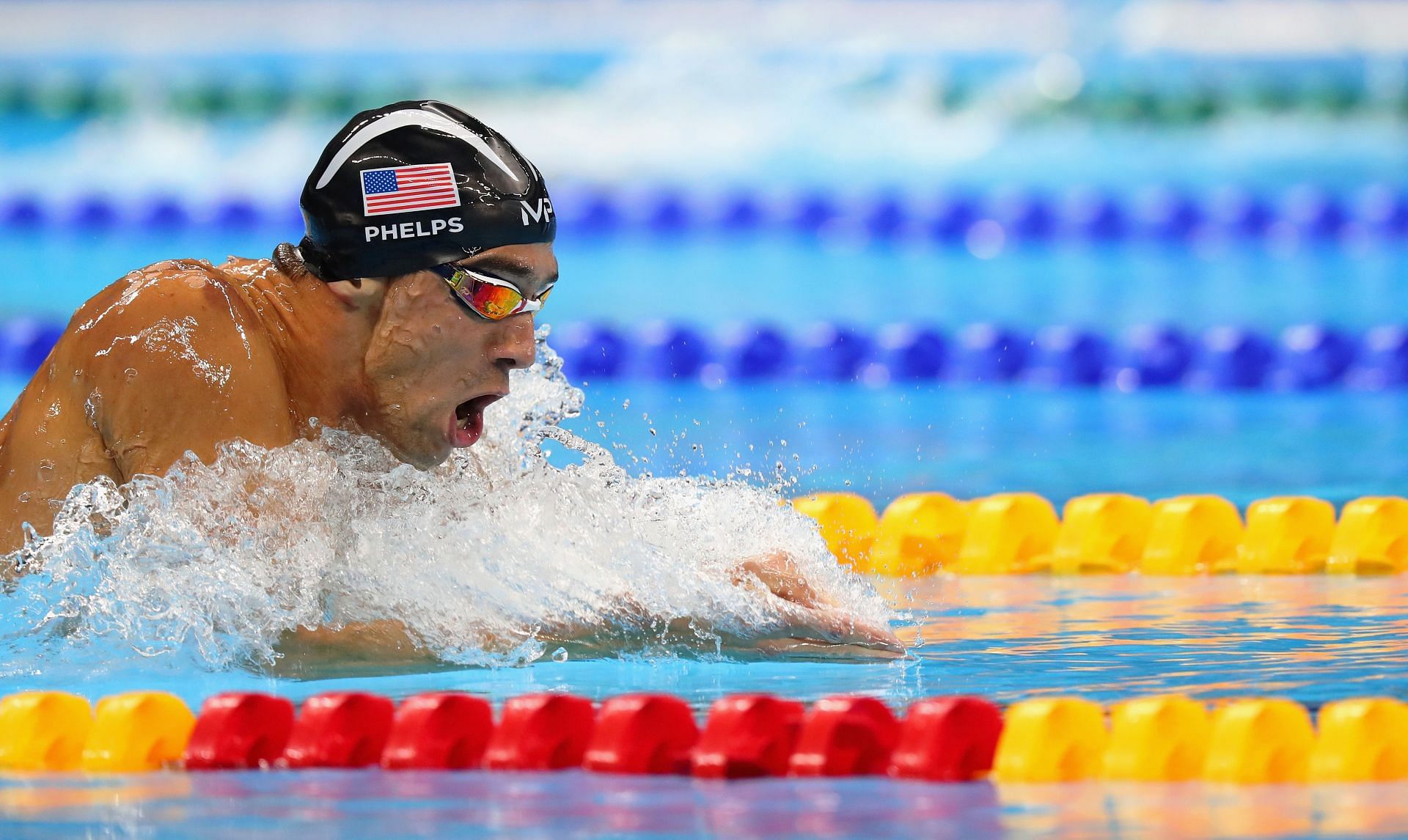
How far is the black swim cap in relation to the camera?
9.57ft

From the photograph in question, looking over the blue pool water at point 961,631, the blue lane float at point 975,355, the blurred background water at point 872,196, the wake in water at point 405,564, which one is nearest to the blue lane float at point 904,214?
the blurred background water at point 872,196

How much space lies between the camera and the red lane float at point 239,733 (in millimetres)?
2496

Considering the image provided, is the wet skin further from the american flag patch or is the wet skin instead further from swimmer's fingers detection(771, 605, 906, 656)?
the american flag patch

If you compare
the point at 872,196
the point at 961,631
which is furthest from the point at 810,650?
the point at 872,196

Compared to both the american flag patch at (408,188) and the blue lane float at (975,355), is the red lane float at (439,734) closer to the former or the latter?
the american flag patch at (408,188)

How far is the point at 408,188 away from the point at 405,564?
58 centimetres

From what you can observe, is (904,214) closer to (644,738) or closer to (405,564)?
(405,564)

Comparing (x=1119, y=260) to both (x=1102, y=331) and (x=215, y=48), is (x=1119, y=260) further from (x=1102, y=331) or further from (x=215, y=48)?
(x=215, y=48)

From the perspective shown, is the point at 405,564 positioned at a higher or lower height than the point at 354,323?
lower

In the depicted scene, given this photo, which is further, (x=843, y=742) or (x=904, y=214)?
(x=904, y=214)

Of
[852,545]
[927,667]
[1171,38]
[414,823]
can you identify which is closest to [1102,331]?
[852,545]

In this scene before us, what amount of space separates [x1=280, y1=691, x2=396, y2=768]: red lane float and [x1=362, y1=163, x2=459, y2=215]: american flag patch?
2.54 feet

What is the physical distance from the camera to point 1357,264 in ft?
32.0

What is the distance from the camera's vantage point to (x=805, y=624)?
302 cm
